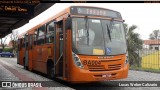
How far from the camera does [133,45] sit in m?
28.1

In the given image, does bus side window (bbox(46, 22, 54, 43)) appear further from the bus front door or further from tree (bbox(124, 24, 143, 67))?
tree (bbox(124, 24, 143, 67))

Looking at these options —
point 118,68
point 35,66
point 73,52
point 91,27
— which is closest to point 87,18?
point 91,27

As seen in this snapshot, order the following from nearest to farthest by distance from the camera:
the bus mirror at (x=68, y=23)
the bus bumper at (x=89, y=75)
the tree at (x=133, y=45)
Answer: the bus bumper at (x=89, y=75) → the bus mirror at (x=68, y=23) → the tree at (x=133, y=45)

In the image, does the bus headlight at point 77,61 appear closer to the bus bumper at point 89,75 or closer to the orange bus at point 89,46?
the orange bus at point 89,46

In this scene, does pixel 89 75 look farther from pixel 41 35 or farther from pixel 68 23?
pixel 41 35

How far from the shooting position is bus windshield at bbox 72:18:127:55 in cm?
1088

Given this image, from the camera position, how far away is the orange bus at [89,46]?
10680mm

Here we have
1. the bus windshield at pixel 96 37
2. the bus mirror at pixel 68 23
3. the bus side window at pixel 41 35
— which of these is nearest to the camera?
the bus windshield at pixel 96 37

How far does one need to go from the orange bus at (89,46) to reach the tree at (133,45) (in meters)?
13.8

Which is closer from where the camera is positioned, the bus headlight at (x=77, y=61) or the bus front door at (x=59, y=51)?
the bus headlight at (x=77, y=61)

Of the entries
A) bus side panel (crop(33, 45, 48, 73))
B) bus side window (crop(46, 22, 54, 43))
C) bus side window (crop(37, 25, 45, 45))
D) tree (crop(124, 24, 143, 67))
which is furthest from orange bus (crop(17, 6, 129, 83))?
tree (crop(124, 24, 143, 67))

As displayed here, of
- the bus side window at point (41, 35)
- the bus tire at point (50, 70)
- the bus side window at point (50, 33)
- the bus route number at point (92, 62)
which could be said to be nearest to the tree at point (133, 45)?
the bus side window at point (41, 35)

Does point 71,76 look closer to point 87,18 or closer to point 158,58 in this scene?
point 87,18

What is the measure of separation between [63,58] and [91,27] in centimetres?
156
